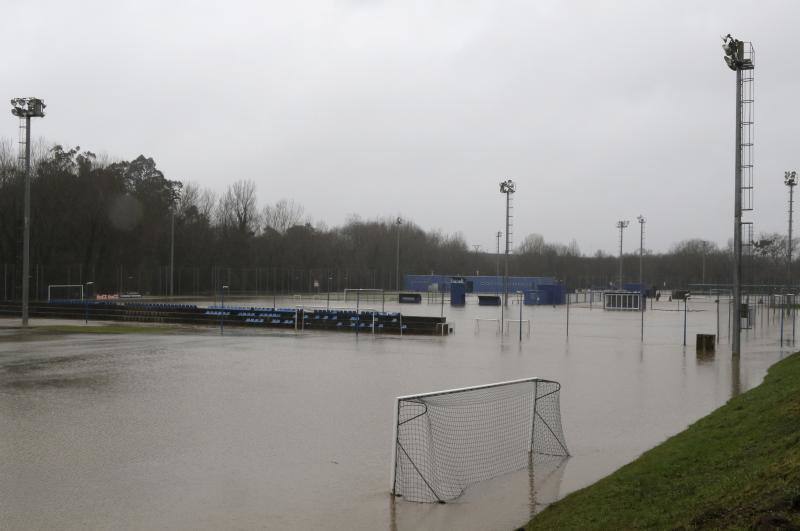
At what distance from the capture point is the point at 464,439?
988cm

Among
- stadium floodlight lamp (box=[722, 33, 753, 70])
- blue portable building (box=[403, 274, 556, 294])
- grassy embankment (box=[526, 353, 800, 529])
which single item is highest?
stadium floodlight lamp (box=[722, 33, 753, 70])

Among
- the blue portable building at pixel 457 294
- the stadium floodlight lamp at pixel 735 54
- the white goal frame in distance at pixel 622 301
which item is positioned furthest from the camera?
the blue portable building at pixel 457 294

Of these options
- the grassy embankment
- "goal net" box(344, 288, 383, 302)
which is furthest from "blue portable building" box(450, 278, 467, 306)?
the grassy embankment

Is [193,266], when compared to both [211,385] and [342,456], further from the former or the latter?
[342,456]

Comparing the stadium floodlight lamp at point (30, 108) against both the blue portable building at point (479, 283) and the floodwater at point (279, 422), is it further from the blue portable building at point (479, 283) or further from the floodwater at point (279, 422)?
the blue portable building at point (479, 283)

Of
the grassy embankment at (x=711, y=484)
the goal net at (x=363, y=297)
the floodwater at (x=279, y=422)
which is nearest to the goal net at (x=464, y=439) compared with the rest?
the floodwater at (x=279, y=422)

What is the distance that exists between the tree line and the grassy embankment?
36970 mm

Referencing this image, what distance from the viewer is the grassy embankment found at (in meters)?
5.05

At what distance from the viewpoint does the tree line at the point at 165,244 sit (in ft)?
194

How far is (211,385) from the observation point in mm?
15727

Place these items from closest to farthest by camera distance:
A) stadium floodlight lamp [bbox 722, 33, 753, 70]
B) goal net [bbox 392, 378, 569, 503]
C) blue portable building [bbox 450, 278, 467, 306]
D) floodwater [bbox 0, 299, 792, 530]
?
floodwater [bbox 0, 299, 792, 530] → goal net [bbox 392, 378, 569, 503] → stadium floodlight lamp [bbox 722, 33, 753, 70] → blue portable building [bbox 450, 278, 467, 306]

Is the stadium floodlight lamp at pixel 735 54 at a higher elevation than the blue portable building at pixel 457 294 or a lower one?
higher

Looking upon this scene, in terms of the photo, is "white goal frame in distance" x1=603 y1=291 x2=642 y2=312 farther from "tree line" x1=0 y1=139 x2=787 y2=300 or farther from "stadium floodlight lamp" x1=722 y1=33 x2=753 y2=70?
"stadium floodlight lamp" x1=722 y1=33 x2=753 y2=70

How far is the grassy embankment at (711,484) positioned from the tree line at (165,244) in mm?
36970
